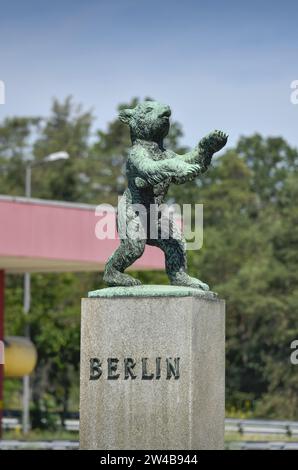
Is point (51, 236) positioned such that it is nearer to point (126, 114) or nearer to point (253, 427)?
point (253, 427)

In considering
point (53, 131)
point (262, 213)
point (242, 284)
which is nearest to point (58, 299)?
point (242, 284)

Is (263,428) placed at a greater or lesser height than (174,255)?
lesser

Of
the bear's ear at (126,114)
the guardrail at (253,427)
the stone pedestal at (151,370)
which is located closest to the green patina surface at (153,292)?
the stone pedestal at (151,370)

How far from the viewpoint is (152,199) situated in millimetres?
14773

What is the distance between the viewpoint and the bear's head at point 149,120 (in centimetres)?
1463

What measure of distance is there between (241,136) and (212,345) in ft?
224

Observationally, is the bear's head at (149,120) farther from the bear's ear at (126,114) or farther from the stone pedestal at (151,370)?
the stone pedestal at (151,370)

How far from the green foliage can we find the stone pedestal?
29.2 m

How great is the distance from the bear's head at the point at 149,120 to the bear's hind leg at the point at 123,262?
3.43 ft

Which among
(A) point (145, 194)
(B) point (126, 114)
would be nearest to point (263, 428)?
(A) point (145, 194)

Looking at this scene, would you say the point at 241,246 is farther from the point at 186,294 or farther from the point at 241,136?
the point at 186,294

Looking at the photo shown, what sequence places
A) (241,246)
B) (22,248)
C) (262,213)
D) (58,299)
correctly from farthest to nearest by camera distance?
(262,213) < (241,246) < (58,299) < (22,248)

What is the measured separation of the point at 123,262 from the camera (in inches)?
584

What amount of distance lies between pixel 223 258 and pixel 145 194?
51.8 m
